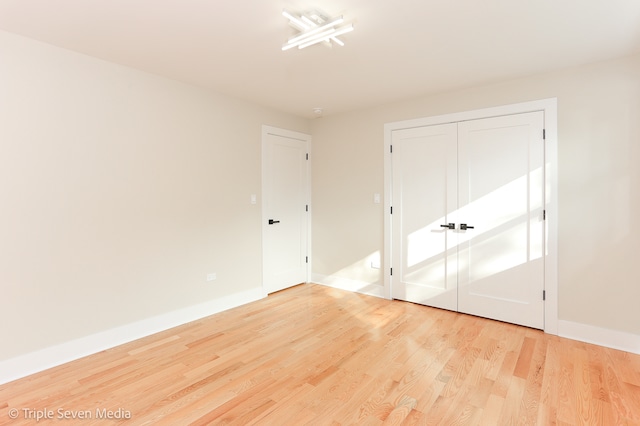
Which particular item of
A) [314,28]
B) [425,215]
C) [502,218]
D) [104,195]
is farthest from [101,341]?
[502,218]

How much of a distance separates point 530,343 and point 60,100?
4.45m

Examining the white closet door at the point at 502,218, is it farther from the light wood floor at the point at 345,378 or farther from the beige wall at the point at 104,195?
the beige wall at the point at 104,195

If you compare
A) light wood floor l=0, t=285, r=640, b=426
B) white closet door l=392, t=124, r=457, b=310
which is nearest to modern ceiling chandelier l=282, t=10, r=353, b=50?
white closet door l=392, t=124, r=457, b=310

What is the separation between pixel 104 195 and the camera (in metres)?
2.82

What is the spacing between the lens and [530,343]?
290cm

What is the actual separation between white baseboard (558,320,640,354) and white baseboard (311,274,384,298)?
6.32 ft

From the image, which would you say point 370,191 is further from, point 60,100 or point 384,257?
point 60,100

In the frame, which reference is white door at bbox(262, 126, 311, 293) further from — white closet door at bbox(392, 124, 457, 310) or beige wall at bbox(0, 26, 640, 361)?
white closet door at bbox(392, 124, 457, 310)

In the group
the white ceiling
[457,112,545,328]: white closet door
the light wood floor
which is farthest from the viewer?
[457,112,545,328]: white closet door

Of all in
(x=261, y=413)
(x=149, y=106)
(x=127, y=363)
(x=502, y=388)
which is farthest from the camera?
(x=149, y=106)

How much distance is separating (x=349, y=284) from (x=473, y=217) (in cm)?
189

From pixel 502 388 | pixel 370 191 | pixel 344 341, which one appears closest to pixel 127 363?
pixel 344 341

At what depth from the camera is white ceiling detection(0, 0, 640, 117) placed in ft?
6.76

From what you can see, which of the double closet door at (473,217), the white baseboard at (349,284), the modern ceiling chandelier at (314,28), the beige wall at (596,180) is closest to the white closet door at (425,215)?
the double closet door at (473,217)
